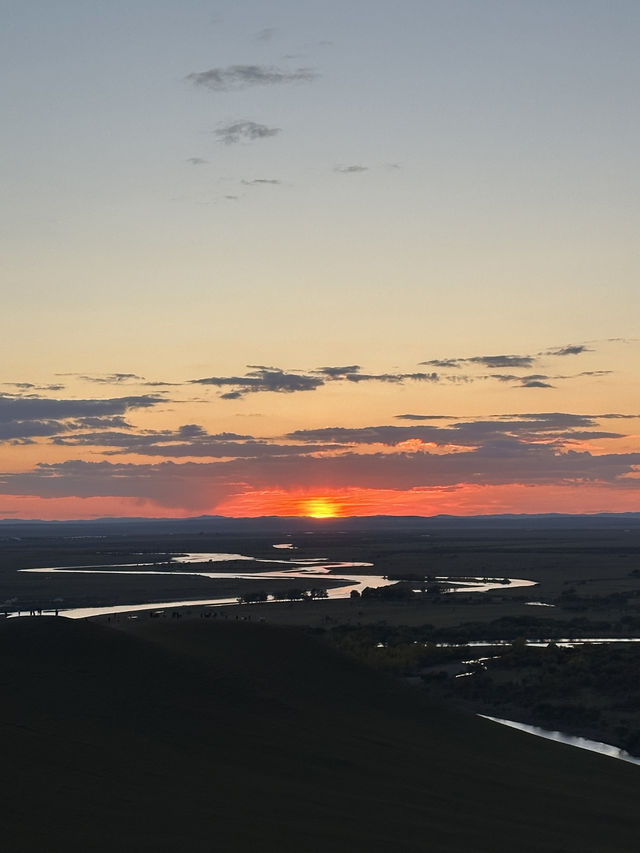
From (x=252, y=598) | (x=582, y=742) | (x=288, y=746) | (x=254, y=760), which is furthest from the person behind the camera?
(x=252, y=598)

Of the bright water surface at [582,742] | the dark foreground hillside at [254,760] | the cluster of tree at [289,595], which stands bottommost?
the bright water surface at [582,742]

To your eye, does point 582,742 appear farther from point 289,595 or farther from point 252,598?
point 289,595

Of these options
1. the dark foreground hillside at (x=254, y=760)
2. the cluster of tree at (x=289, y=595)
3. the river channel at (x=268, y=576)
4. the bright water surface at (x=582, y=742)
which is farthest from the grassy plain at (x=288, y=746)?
the cluster of tree at (x=289, y=595)

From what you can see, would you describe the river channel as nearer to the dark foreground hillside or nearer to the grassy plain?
the grassy plain

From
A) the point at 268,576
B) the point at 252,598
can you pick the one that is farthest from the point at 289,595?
the point at 268,576

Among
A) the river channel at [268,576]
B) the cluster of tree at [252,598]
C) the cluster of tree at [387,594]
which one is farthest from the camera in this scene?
the cluster of tree at [387,594]

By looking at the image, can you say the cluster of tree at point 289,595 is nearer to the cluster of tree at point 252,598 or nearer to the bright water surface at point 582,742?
the cluster of tree at point 252,598

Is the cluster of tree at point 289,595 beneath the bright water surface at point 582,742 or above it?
above

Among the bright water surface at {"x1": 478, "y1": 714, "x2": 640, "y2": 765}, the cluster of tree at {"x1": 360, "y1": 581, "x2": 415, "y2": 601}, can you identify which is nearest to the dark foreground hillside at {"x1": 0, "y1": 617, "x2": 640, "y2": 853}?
the bright water surface at {"x1": 478, "y1": 714, "x2": 640, "y2": 765}

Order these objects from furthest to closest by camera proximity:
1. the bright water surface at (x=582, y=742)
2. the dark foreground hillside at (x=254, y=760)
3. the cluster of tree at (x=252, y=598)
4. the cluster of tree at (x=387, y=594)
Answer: the cluster of tree at (x=387, y=594)
the cluster of tree at (x=252, y=598)
the bright water surface at (x=582, y=742)
the dark foreground hillside at (x=254, y=760)
